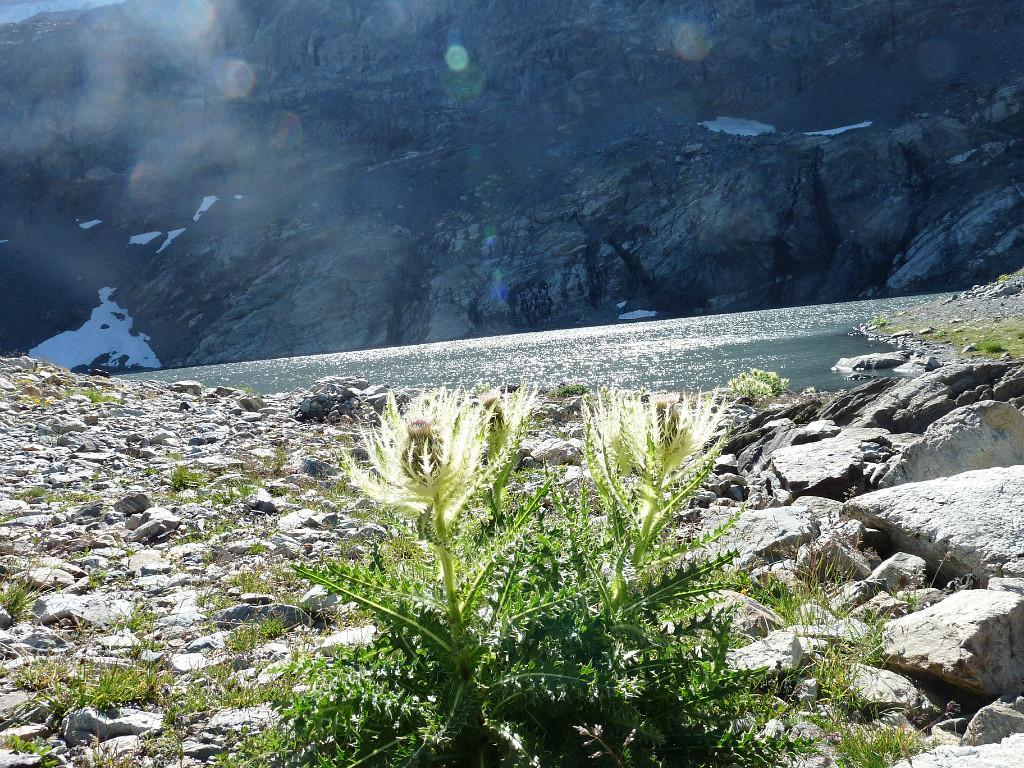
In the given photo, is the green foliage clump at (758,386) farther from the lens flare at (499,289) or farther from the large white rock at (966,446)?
the lens flare at (499,289)

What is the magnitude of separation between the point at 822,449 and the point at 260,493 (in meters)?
7.10

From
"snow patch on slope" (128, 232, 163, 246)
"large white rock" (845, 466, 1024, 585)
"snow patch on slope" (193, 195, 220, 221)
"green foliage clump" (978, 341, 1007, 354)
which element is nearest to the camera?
"large white rock" (845, 466, 1024, 585)

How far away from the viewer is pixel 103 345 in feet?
468

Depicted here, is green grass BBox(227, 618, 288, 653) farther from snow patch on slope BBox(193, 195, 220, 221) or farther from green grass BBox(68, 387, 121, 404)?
snow patch on slope BBox(193, 195, 220, 221)

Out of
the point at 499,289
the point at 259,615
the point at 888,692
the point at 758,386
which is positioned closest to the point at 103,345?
the point at 499,289

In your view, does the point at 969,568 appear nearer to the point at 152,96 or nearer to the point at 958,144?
the point at 958,144

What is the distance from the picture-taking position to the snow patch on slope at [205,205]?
170 metres

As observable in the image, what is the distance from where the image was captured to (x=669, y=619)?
2.78 m

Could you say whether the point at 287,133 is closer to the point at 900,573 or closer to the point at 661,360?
the point at 661,360

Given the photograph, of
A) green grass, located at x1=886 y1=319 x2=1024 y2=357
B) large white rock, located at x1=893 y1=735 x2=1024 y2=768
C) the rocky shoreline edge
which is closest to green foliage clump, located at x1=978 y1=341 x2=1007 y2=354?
green grass, located at x1=886 y1=319 x2=1024 y2=357

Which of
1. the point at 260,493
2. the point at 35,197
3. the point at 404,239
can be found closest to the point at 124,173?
the point at 35,197

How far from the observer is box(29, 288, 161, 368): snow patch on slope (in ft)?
447

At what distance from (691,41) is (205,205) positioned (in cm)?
14139

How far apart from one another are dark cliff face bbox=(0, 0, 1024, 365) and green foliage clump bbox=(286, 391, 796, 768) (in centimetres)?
12038
